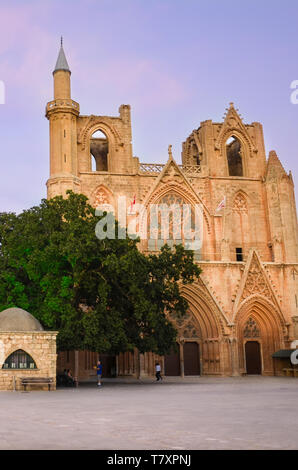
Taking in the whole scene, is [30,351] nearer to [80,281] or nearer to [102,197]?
[80,281]

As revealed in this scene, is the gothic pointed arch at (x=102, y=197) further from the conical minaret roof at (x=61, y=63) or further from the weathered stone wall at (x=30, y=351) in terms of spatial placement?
the weathered stone wall at (x=30, y=351)

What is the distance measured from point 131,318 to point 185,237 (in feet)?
48.5

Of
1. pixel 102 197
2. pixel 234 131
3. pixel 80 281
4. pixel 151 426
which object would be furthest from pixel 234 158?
pixel 151 426

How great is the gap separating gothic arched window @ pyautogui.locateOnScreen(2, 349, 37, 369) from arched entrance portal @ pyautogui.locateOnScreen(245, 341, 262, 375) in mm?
21222

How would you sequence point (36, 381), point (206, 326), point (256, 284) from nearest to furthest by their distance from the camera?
point (36, 381) → point (206, 326) → point (256, 284)

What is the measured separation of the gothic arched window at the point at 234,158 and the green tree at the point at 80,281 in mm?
19968

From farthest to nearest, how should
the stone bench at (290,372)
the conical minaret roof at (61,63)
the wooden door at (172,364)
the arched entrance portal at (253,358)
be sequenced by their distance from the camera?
the conical minaret roof at (61,63)
the arched entrance portal at (253,358)
the wooden door at (172,364)
the stone bench at (290,372)

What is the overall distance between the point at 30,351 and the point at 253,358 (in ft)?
71.1

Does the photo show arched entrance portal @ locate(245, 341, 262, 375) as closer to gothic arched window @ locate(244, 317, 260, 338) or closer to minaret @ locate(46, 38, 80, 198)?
gothic arched window @ locate(244, 317, 260, 338)

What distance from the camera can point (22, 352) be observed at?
75.8 ft

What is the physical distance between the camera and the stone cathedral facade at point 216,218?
3919 centimetres

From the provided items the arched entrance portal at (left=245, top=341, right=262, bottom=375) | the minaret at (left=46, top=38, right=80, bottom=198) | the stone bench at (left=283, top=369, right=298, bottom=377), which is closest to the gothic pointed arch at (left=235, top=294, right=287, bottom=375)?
the arched entrance portal at (left=245, top=341, right=262, bottom=375)

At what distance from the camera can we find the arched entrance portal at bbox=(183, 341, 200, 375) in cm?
3988

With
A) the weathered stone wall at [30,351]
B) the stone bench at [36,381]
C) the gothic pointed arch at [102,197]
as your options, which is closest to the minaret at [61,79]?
the gothic pointed arch at [102,197]
